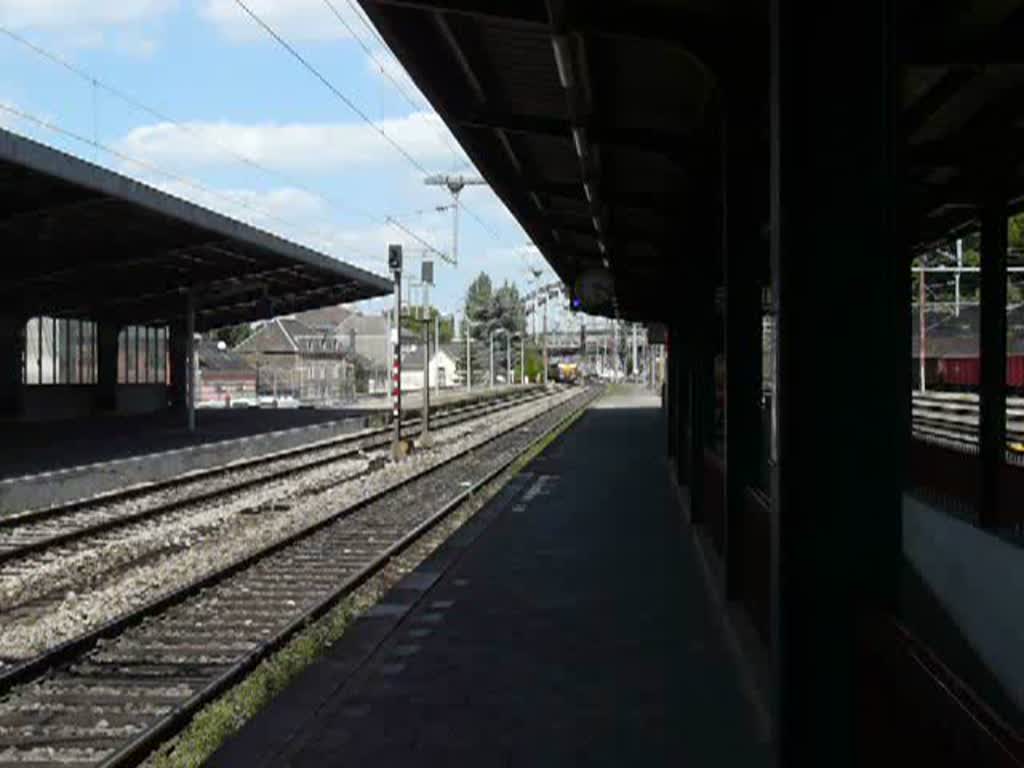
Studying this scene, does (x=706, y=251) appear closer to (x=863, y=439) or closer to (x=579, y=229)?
(x=579, y=229)

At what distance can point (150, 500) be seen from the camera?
18734 mm

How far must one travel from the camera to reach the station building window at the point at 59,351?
35406 mm

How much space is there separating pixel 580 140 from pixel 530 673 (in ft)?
16.5

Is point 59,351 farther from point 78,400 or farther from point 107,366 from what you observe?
point 107,366

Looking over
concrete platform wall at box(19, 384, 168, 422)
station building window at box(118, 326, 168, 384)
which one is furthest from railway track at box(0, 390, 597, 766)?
station building window at box(118, 326, 168, 384)

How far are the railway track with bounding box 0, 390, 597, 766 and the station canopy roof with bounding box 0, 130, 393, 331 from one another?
314 inches

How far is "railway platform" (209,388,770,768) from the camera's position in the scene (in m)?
5.82

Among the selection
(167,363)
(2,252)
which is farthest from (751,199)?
(167,363)

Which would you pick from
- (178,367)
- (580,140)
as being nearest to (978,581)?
(580,140)

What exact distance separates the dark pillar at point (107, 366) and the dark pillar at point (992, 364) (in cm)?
3454

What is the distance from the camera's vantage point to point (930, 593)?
7.73 m

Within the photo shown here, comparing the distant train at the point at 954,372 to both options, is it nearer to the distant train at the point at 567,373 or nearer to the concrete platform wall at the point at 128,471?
the concrete platform wall at the point at 128,471

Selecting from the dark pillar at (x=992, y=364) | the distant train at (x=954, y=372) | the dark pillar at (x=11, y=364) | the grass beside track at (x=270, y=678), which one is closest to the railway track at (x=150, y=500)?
the grass beside track at (x=270, y=678)

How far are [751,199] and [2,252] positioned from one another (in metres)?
20.8
